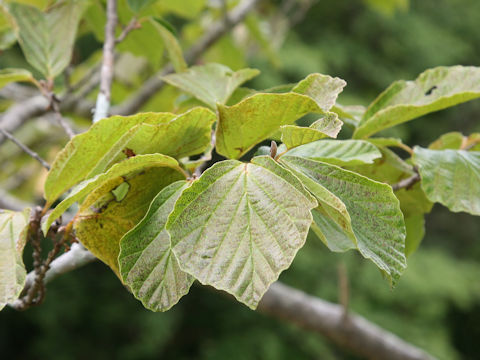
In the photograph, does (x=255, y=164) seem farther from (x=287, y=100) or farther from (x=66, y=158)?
(x=66, y=158)

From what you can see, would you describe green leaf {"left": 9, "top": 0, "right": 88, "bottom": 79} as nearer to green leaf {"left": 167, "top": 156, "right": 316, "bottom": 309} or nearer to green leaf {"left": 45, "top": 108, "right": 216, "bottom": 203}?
green leaf {"left": 45, "top": 108, "right": 216, "bottom": 203}

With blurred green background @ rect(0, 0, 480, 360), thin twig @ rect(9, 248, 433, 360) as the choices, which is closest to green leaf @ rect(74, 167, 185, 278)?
thin twig @ rect(9, 248, 433, 360)

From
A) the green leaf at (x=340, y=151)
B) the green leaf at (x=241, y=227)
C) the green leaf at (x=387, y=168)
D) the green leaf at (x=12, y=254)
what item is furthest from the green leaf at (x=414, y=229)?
the green leaf at (x=12, y=254)

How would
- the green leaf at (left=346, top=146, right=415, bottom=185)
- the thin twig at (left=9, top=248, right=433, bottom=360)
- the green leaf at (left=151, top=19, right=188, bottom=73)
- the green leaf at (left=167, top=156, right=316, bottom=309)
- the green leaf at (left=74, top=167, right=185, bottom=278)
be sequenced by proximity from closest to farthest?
the green leaf at (left=167, top=156, right=316, bottom=309)
the green leaf at (left=74, top=167, right=185, bottom=278)
the green leaf at (left=346, top=146, right=415, bottom=185)
the green leaf at (left=151, top=19, right=188, bottom=73)
the thin twig at (left=9, top=248, right=433, bottom=360)

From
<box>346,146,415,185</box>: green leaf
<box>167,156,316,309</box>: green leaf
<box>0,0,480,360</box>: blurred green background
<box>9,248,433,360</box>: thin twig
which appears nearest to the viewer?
<box>167,156,316,309</box>: green leaf

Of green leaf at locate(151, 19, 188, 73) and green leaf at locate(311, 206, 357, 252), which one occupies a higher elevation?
green leaf at locate(151, 19, 188, 73)

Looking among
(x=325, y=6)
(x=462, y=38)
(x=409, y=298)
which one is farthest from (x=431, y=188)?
(x=462, y=38)

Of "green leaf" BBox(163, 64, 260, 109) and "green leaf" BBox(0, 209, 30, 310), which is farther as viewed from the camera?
"green leaf" BBox(163, 64, 260, 109)
